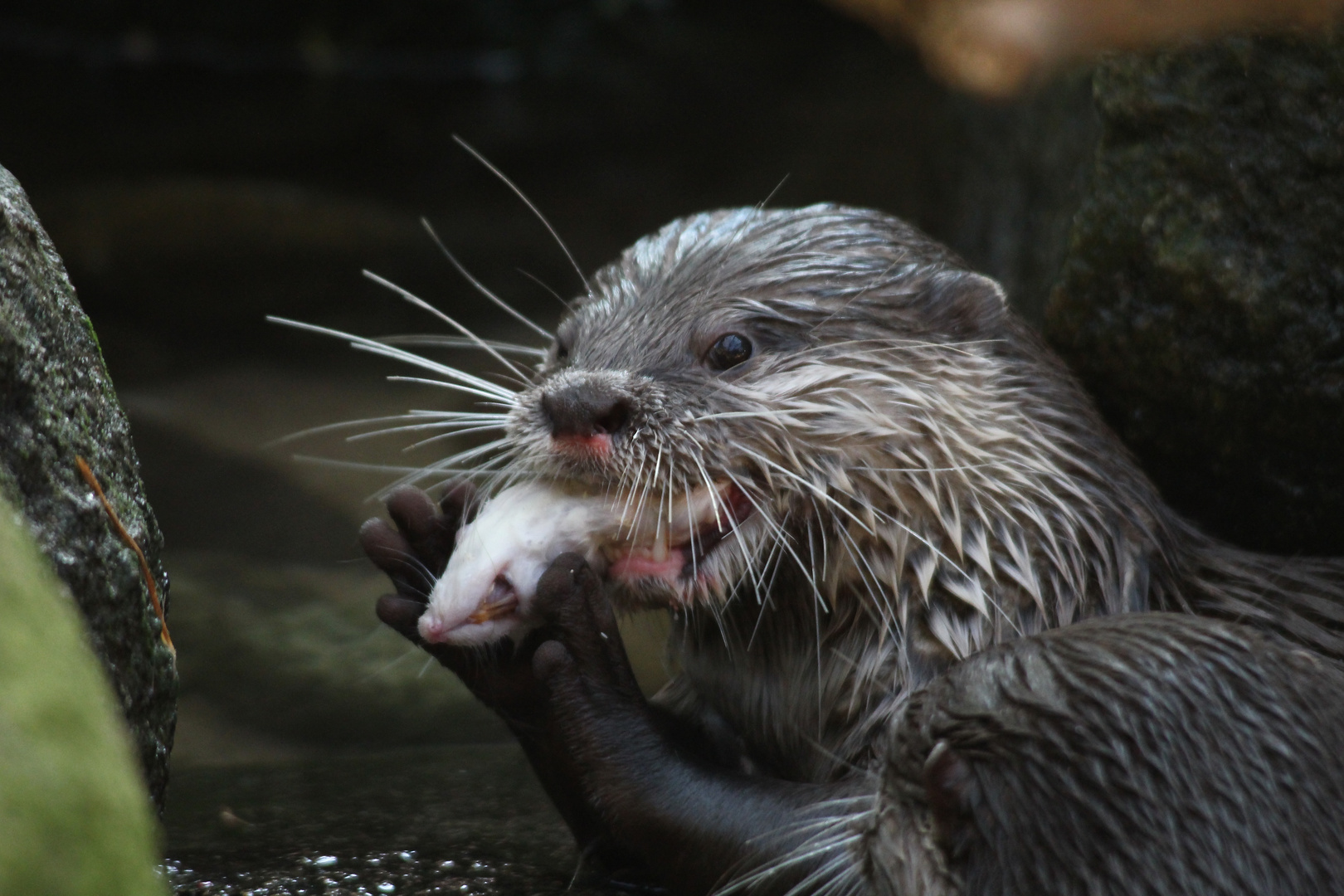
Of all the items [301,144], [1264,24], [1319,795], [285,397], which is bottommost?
[1319,795]

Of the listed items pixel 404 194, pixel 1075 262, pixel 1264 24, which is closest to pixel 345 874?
pixel 1075 262

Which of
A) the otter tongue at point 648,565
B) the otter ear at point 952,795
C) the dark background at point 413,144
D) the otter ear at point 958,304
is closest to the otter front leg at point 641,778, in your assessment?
the otter tongue at point 648,565

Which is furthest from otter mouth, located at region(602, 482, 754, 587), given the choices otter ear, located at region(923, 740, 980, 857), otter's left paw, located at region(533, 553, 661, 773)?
otter ear, located at region(923, 740, 980, 857)

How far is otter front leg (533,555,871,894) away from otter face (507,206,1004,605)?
14 cm

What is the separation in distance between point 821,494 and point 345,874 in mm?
946

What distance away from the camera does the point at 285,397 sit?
15.9 feet

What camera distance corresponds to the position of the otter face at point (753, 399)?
89.0 inches

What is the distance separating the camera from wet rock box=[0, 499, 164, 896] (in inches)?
44.0

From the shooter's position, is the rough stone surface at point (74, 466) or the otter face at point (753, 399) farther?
the otter face at point (753, 399)

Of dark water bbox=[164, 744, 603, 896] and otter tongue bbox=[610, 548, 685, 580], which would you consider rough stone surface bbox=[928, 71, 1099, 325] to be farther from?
dark water bbox=[164, 744, 603, 896]

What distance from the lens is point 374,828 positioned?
256cm

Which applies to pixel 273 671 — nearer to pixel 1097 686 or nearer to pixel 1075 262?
pixel 1075 262

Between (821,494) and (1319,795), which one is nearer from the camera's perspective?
(1319,795)

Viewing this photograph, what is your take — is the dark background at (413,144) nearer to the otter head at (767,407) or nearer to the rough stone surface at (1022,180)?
the rough stone surface at (1022,180)
